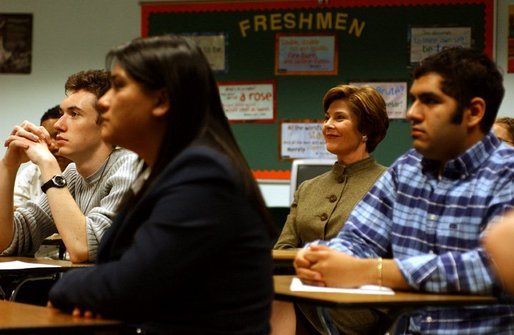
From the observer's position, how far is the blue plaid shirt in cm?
194

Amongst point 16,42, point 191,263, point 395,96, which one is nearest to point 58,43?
point 16,42

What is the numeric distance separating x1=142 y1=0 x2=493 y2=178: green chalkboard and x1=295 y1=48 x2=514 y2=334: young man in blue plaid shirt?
326cm

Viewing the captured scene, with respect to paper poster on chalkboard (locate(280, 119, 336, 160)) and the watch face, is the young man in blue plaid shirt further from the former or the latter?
paper poster on chalkboard (locate(280, 119, 336, 160))

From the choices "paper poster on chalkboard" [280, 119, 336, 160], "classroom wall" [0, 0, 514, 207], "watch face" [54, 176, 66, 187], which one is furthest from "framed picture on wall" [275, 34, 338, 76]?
"watch face" [54, 176, 66, 187]

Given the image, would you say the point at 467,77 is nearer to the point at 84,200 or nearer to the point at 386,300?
the point at 386,300

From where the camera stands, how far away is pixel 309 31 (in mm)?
5621

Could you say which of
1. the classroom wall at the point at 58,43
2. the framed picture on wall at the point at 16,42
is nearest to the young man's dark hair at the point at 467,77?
the classroom wall at the point at 58,43

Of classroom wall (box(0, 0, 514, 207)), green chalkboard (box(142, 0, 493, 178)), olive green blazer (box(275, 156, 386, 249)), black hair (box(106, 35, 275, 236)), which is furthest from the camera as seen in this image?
classroom wall (box(0, 0, 514, 207))

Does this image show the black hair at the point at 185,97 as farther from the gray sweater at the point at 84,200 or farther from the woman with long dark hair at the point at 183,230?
the gray sweater at the point at 84,200

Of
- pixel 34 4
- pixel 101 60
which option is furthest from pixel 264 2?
pixel 34 4

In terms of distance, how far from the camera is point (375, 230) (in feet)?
7.39

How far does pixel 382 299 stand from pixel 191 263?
50 cm

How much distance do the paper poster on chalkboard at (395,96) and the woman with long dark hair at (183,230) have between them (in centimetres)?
390

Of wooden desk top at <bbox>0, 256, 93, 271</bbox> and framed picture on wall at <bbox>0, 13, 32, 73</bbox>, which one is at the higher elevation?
framed picture on wall at <bbox>0, 13, 32, 73</bbox>
